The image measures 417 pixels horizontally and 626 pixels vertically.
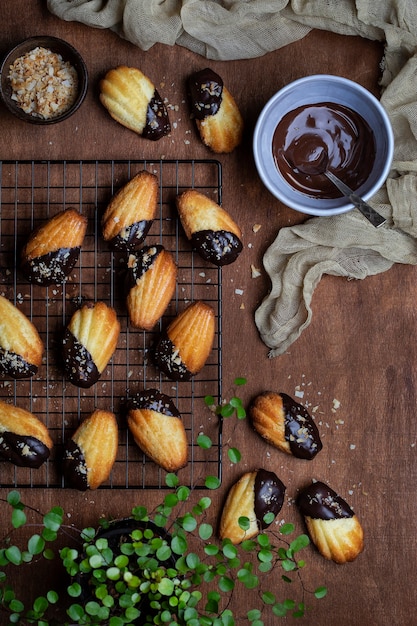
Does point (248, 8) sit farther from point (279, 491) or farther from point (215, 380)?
point (279, 491)

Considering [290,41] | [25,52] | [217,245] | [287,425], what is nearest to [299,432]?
[287,425]

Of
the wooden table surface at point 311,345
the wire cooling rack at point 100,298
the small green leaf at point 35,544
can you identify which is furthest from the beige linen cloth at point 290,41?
the small green leaf at point 35,544

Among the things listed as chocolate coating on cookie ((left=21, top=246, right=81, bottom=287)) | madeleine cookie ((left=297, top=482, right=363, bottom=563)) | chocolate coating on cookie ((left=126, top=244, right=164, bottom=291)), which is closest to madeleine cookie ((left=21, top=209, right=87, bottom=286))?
chocolate coating on cookie ((left=21, top=246, right=81, bottom=287))

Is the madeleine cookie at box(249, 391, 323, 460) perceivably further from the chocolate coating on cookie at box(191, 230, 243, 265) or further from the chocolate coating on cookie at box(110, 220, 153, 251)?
the chocolate coating on cookie at box(110, 220, 153, 251)

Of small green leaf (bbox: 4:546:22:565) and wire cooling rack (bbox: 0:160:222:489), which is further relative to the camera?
wire cooling rack (bbox: 0:160:222:489)

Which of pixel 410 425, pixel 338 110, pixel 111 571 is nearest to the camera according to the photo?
pixel 111 571

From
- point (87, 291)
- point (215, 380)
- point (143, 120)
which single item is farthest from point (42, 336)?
point (143, 120)
